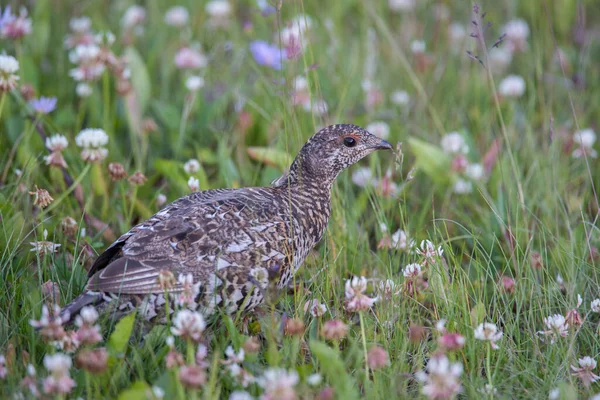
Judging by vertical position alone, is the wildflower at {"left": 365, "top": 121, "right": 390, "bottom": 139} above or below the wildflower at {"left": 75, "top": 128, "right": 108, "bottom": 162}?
below

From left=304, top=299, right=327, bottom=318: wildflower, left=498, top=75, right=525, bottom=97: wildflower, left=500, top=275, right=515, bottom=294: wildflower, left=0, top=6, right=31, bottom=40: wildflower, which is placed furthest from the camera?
left=498, top=75, right=525, bottom=97: wildflower

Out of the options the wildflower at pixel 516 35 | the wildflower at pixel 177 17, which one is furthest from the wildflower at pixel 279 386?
the wildflower at pixel 516 35

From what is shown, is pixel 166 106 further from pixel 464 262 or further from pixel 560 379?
pixel 560 379

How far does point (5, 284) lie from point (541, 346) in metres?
2.46

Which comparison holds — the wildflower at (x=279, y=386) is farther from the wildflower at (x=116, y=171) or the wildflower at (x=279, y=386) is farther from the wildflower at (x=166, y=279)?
the wildflower at (x=116, y=171)

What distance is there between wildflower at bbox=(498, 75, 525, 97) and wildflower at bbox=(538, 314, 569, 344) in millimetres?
3056

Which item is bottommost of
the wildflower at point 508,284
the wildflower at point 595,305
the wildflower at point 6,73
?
the wildflower at point 508,284

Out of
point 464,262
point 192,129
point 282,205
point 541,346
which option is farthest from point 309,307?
point 192,129

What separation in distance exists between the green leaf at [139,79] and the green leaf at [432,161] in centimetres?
196

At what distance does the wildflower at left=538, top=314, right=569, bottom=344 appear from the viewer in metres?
3.47

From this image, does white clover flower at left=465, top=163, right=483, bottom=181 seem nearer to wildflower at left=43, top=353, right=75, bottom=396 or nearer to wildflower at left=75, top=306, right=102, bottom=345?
wildflower at left=75, top=306, right=102, bottom=345

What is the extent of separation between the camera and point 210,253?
3.63 metres

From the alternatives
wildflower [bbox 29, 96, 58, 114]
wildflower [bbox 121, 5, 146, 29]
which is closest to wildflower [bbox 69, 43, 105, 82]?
wildflower [bbox 29, 96, 58, 114]

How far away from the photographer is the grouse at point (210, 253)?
3.48 m
